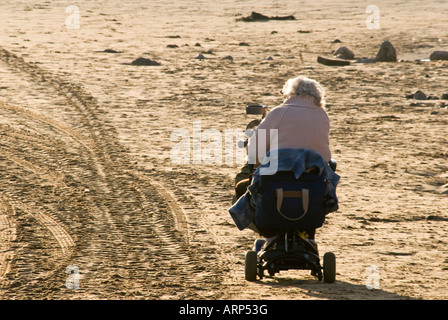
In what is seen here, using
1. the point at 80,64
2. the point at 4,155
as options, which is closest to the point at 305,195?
the point at 4,155

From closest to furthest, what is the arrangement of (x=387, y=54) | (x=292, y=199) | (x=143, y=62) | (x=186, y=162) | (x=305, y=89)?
(x=292, y=199) → (x=305, y=89) → (x=186, y=162) → (x=143, y=62) → (x=387, y=54)

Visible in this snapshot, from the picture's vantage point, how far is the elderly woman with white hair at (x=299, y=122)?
257 inches

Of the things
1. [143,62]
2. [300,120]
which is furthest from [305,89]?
[143,62]

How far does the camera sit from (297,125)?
21.4ft

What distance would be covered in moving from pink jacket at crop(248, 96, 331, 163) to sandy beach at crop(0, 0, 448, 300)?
1.08 metres

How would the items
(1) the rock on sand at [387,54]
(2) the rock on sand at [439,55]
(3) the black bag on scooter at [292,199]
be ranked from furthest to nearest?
(2) the rock on sand at [439,55], (1) the rock on sand at [387,54], (3) the black bag on scooter at [292,199]

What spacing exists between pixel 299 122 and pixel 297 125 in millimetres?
31

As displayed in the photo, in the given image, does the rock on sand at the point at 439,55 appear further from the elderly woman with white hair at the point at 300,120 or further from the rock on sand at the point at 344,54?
the elderly woman with white hair at the point at 300,120

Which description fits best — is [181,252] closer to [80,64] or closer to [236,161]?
[236,161]

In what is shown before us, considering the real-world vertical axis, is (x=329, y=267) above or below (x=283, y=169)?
below

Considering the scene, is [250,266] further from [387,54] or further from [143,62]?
[387,54]

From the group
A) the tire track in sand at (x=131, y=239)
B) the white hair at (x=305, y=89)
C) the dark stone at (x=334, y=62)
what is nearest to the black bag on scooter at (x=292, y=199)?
the white hair at (x=305, y=89)

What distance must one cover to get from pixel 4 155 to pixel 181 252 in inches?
172

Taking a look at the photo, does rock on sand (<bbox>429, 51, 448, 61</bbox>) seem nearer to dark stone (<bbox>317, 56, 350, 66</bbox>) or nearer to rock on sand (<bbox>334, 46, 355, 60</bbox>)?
rock on sand (<bbox>334, 46, 355, 60</bbox>)
